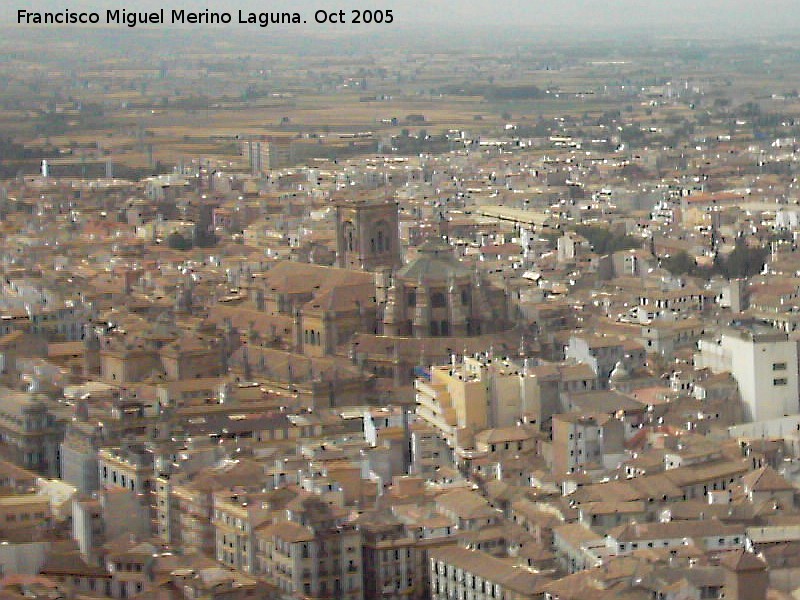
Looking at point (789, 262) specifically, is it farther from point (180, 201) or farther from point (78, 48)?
point (180, 201)

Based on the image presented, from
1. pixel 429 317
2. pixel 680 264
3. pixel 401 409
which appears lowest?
pixel 680 264

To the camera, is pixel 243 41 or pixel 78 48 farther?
pixel 243 41


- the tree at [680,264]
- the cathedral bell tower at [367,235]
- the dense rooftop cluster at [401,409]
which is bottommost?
the tree at [680,264]

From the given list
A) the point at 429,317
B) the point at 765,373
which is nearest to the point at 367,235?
the point at 429,317

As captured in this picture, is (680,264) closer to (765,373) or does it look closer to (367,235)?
(367,235)

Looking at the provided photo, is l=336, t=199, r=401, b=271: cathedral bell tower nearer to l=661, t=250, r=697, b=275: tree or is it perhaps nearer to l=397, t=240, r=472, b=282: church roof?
l=397, t=240, r=472, b=282: church roof

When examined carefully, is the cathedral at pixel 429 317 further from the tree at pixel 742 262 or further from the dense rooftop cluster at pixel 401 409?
the tree at pixel 742 262

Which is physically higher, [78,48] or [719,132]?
[78,48]

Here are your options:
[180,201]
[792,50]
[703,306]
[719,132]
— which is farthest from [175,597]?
[792,50]

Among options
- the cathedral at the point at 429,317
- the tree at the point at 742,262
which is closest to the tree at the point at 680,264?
the tree at the point at 742,262

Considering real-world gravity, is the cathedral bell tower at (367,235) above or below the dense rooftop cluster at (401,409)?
above

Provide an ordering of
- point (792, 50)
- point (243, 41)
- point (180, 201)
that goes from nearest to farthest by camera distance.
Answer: point (180, 201), point (243, 41), point (792, 50)
